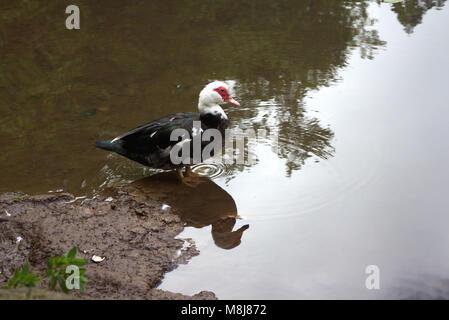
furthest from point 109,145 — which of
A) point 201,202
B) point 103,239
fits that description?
point 103,239

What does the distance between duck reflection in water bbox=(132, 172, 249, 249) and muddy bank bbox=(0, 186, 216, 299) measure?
15 cm

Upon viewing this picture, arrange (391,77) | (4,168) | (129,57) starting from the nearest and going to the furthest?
(4,168) → (391,77) → (129,57)

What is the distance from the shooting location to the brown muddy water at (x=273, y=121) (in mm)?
3701

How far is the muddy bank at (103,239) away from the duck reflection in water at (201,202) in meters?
0.15

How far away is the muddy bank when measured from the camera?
3.39 metres

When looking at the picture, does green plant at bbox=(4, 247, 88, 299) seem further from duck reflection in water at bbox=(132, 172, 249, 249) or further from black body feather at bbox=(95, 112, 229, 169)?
black body feather at bbox=(95, 112, 229, 169)

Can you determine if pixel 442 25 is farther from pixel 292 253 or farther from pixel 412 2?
pixel 292 253

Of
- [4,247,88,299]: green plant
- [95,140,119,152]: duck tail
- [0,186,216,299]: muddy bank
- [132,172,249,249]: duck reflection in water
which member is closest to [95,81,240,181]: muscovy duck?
[95,140,119,152]: duck tail

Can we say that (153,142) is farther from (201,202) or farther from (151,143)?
(201,202)

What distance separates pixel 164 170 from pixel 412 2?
193 inches

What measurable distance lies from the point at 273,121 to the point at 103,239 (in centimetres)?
230

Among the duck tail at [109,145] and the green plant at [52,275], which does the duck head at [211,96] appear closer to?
the duck tail at [109,145]

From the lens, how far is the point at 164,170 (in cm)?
506

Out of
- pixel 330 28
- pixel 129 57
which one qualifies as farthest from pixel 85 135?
pixel 330 28
